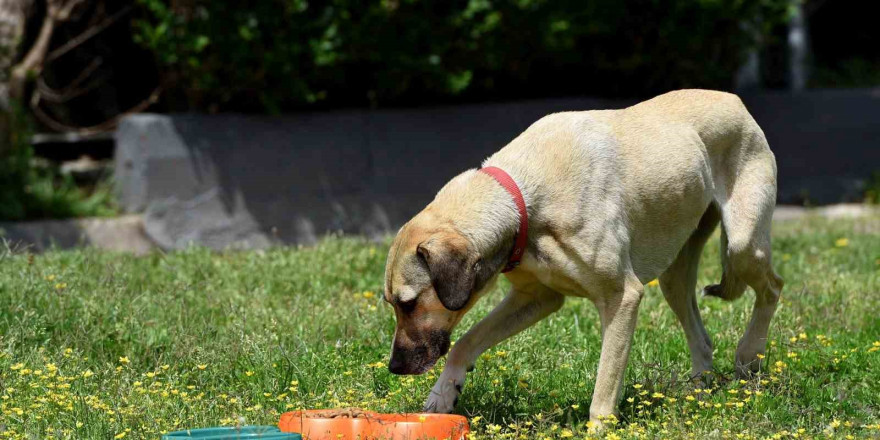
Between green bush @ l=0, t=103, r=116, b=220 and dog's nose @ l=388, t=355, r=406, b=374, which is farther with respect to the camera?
green bush @ l=0, t=103, r=116, b=220

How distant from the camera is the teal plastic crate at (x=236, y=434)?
407 centimetres

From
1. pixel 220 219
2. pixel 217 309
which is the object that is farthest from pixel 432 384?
pixel 220 219

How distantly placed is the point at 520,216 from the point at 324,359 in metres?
1.44

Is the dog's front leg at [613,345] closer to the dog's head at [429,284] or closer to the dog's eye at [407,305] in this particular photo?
the dog's head at [429,284]

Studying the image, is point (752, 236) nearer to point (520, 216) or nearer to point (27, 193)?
point (520, 216)

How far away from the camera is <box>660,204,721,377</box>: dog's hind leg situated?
5.62 metres

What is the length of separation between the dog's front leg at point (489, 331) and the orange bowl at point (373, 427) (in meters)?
0.49

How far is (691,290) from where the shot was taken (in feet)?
18.9

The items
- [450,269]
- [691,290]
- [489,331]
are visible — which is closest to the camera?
[450,269]

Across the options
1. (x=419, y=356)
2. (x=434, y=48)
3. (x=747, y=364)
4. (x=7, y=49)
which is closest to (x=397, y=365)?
(x=419, y=356)

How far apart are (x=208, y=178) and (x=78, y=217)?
3.85 feet

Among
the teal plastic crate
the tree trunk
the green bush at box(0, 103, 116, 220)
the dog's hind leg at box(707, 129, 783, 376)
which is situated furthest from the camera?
the tree trunk

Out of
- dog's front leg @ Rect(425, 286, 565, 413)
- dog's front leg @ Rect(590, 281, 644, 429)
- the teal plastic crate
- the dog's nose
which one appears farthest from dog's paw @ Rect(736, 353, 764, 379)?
the teal plastic crate

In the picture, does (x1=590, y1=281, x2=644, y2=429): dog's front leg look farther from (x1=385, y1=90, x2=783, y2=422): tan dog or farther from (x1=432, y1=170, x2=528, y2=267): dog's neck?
(x1=432, y1=170, x2=528, y2=267): dog's neck
